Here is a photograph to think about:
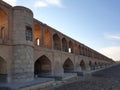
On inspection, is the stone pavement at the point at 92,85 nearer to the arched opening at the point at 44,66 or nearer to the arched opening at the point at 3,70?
the arched opening at the point at 44,66

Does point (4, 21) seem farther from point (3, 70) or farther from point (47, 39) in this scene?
point (47, 39)

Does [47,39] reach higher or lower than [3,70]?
higher

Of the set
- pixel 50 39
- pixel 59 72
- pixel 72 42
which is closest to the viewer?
pixel 50 39

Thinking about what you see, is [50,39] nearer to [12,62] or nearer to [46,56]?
[46,56]

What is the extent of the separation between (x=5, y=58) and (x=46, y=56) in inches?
208

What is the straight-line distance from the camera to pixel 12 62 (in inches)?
477

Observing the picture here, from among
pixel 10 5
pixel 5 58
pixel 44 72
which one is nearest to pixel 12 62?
pixel 5 58

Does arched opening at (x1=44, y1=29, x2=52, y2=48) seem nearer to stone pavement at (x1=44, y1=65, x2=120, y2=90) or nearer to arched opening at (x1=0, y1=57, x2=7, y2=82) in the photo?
stone pavement at (x1=44, y1=65, x2=120, y2=90)

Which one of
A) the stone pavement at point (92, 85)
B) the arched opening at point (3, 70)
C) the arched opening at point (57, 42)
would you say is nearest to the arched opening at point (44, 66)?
the stone pavement at point (92, 85)

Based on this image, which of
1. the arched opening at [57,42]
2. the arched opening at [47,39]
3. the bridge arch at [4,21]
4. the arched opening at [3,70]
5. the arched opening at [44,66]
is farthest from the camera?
the arched opening at [57,42]

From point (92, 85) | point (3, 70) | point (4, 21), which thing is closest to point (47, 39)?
point (4, 21)

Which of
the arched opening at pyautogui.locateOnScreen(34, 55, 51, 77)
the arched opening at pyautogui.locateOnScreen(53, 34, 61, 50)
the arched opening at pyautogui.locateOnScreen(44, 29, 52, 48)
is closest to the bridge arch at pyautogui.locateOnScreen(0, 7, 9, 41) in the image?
the arched opening at pyautogui.locateOnScreen(34, 55, 51, 77)

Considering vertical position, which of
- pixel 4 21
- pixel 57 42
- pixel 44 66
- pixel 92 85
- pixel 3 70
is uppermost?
pixel 4 21

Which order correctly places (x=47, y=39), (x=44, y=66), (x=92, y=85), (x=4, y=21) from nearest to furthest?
(x=4, y=21) → (x=92, y=85) → (x=44, y=66) → (x=47, y=39)
